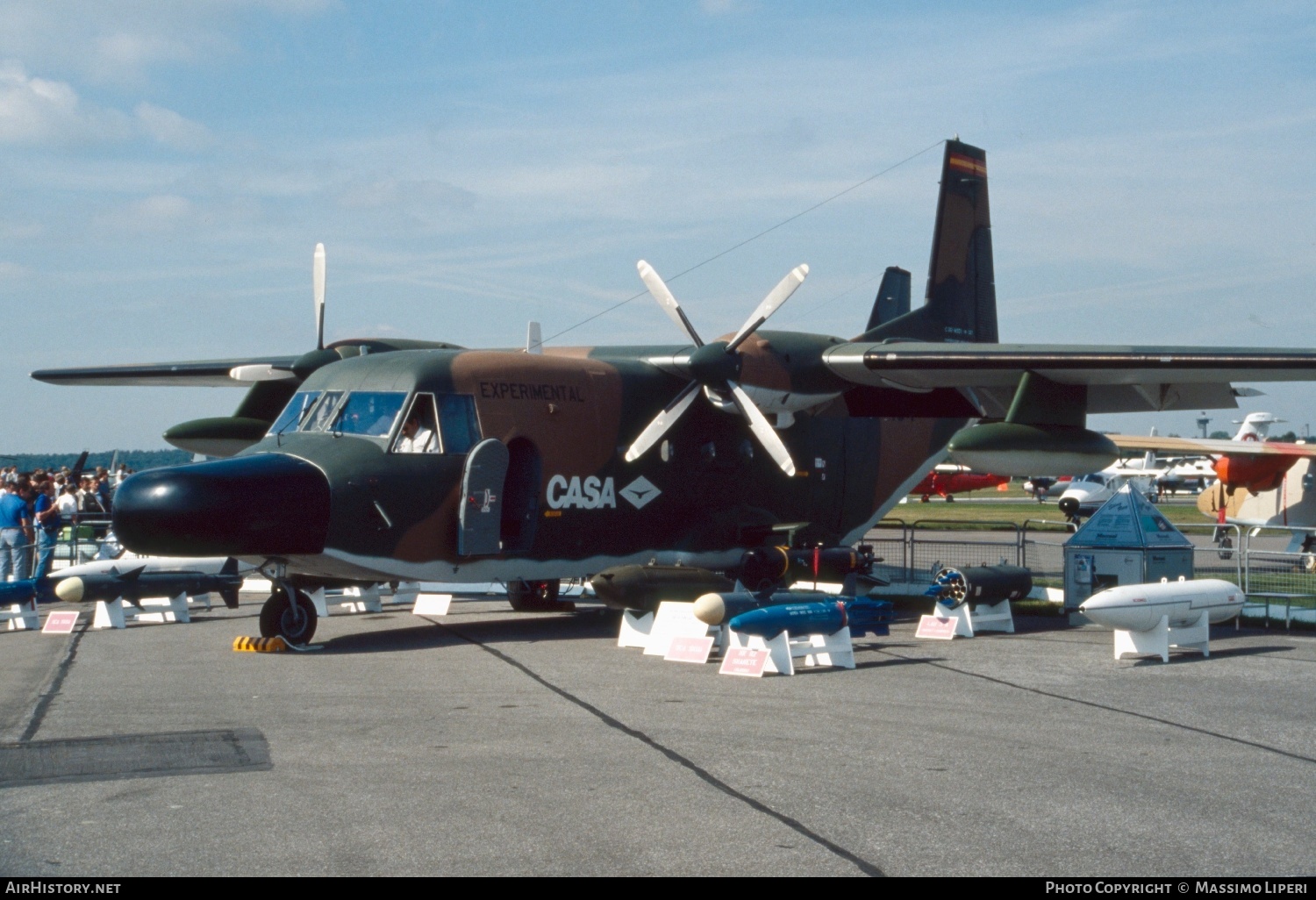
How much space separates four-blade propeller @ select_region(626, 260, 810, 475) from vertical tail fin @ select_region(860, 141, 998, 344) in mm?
4096

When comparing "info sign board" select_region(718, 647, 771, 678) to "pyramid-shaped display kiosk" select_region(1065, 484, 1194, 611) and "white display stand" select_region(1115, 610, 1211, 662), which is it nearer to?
"white display stand" select_region(1115, 610, 1211, 662)

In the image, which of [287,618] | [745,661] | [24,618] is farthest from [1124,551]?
[24,618]

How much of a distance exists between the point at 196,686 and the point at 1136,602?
979 cm

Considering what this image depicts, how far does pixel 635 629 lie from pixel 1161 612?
600cm

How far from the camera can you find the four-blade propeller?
672 inches

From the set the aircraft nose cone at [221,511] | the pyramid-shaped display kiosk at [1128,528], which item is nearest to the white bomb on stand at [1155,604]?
the pyramid-shaped display kiosk at [1128,528]

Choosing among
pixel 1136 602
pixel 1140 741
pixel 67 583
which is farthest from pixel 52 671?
pixel 1136 602

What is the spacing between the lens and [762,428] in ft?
56.6

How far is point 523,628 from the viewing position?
17516mm

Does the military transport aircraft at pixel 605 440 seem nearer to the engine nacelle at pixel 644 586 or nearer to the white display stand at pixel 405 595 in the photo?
the engine nacelle at pixel 644 586

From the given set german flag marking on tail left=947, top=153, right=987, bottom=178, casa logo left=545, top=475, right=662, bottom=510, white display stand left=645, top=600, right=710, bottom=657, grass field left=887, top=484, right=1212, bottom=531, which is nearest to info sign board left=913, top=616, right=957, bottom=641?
white display stand left=645, top=600, right=710, bottom=657

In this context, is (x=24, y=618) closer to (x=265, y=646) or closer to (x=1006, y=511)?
(x=265, y=646)

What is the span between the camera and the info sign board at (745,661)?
13000 mm
